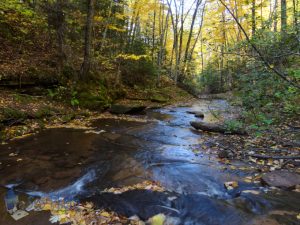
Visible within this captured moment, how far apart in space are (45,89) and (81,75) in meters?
1.85

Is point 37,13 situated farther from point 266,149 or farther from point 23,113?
point 266,149

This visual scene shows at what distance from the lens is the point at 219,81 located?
1296 inches

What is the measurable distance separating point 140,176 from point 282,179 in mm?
2687

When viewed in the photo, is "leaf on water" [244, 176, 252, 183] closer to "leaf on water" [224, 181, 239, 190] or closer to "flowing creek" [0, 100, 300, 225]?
"flowing creek" [0, 100, 300, 225]

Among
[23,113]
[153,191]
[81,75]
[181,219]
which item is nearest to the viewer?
[181,219]

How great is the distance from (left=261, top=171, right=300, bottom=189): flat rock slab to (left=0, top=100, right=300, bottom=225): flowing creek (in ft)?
0.55

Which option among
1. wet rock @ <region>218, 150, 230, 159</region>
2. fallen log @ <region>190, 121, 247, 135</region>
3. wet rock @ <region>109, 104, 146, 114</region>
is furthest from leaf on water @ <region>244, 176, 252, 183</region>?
wet rock @ <region>109, 104, 146, 114</region>

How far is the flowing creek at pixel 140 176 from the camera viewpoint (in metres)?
3.82

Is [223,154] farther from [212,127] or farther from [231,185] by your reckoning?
[212,127]

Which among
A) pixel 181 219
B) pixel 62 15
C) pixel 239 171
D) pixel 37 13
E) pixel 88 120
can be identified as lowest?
pixel 181 219

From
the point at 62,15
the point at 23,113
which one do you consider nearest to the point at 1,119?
the point at 23,113

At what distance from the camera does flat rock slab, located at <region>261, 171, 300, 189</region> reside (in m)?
4.52

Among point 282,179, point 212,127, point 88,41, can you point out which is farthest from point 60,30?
point 282,179

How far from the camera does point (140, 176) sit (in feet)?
17.0
